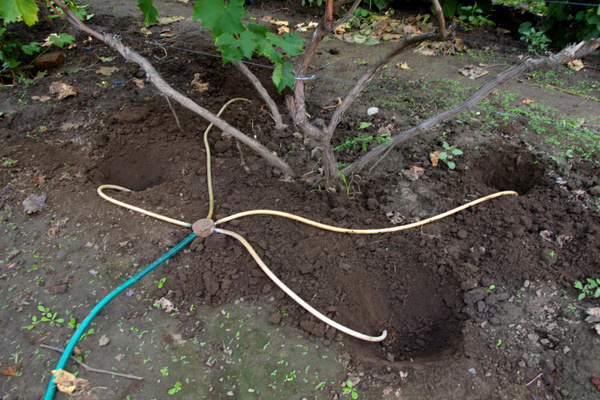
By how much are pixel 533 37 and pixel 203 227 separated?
4.75m

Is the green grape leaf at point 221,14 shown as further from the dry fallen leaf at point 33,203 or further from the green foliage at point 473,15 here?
the green foliage at point 473,15

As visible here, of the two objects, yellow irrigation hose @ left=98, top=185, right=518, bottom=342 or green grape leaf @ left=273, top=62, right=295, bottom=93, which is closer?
yellow irrigation hose @ left=98, top=185, right=518, bottom=342

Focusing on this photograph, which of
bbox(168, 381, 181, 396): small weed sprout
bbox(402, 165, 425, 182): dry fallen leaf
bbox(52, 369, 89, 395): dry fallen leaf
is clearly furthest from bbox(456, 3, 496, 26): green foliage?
bbox(52, 369, 89, 395): dry fallen leaf

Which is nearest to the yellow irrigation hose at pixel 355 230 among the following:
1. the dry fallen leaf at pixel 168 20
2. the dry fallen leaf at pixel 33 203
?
the dry fallen leaf at pixel 33 203

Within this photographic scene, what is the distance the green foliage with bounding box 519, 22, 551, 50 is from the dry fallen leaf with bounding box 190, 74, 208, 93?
405cm

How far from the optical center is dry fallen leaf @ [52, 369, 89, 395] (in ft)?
6.26

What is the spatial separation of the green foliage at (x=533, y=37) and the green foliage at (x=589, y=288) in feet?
11.6

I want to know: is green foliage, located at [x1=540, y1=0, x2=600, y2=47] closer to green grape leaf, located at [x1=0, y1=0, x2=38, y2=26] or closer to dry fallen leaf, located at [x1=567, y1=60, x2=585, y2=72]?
dry fallen leaf, located at [x1=567, y1=60, x2=585, y2=72]

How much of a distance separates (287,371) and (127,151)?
8.04 feet

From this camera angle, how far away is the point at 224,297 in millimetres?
2340

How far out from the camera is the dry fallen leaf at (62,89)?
147 inches

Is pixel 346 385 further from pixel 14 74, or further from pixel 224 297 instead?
pixel 14 74

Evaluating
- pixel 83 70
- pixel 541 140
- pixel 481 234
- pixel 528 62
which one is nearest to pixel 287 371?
pixel 481 234

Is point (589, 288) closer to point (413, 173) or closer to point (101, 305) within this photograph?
point (413, 173)
